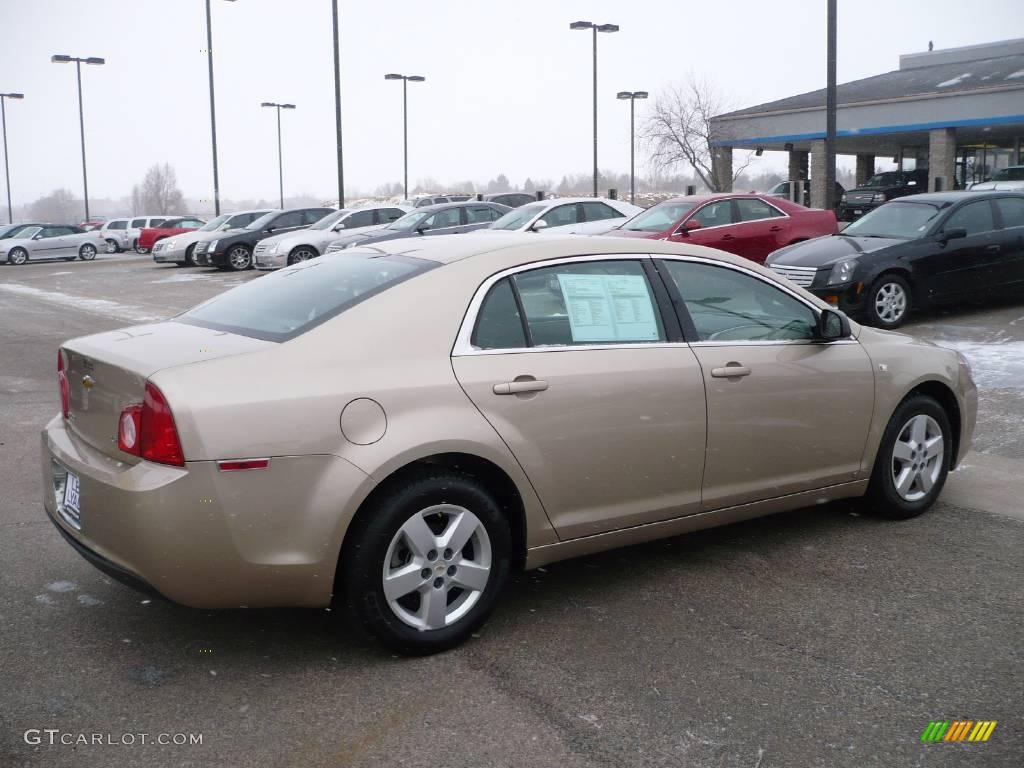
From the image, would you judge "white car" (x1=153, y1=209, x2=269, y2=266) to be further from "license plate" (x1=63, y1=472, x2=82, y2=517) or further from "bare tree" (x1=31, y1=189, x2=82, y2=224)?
"bare tree" (x1=31, y1=189, x2=82, y2=224)

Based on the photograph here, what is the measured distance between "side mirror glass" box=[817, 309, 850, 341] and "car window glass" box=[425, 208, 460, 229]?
61.8 feet

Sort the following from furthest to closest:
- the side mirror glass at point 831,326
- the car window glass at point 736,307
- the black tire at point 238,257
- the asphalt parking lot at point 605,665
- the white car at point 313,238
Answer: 1. the black tire at point 238,257
2. the white car at point 313,238
3. the side mirror glass at point 831,326
4. the car window glass at point 736,307
5. the asphalt parking lot at point 605,665

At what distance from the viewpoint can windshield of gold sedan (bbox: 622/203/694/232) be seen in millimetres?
16188

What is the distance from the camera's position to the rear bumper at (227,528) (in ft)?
11.4

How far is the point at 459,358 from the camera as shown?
157 inches

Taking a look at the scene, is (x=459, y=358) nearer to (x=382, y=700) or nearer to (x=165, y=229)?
(x=382, y=700)

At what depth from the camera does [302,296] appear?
14.2ft

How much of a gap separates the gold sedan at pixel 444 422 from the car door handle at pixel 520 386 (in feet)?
0.04

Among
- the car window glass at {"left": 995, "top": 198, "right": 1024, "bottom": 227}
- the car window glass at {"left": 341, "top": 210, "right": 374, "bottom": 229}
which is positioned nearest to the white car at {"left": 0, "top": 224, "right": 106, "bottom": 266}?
the car window glass at {"left": 341, "top": 210, "right": 374, "bottom": 229}

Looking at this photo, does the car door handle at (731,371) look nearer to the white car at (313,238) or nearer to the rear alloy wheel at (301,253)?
the white car at (313,238)

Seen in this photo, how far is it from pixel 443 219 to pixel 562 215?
192 inches

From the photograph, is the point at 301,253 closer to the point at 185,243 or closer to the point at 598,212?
the point at 185,243

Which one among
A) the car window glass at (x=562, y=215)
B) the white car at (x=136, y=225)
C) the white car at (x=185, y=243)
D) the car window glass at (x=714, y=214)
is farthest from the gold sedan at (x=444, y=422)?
the white car at (x=136, y=225)

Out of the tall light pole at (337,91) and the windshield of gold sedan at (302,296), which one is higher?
the tall light pole at (337,91)
